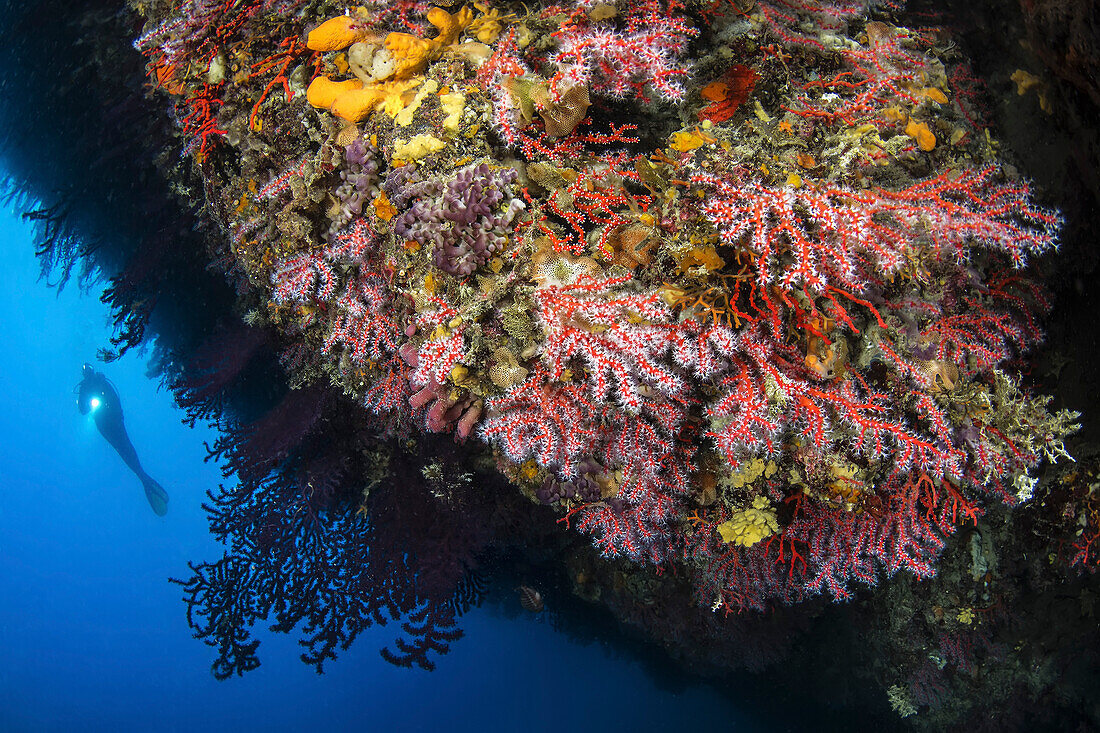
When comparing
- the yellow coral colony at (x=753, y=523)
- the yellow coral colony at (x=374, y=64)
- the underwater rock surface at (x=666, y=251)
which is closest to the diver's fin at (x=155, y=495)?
the underwater rock surface at (x=666, y=251)

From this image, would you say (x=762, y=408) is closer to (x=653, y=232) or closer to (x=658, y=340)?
(x=658, y=340)

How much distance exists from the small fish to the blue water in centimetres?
328

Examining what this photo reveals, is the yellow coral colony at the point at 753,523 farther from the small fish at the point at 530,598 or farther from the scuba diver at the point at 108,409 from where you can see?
the scuba diver at the point at 108,409

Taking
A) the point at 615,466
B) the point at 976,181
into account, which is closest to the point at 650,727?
the point at 615,466

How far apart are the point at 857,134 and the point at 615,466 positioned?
1.98 m

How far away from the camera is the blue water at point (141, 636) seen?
1189 cm

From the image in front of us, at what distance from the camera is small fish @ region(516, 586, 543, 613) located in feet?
24.2

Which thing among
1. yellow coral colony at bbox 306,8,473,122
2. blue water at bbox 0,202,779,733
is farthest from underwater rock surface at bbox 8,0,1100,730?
blue water at bbox 0,202,779,733

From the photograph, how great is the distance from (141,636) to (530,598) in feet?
92.6

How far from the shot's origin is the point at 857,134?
2207 mm

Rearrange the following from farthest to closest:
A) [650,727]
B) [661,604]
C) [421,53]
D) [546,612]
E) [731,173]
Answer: [650,727] < [546,612] < [661,604] < [421,53] < [731,173]

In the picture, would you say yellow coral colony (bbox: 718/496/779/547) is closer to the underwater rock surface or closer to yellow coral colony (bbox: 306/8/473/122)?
the underwater rock surface

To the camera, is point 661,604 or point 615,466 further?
point 661,604

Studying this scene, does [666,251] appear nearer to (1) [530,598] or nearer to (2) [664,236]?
(2) [664,236]
